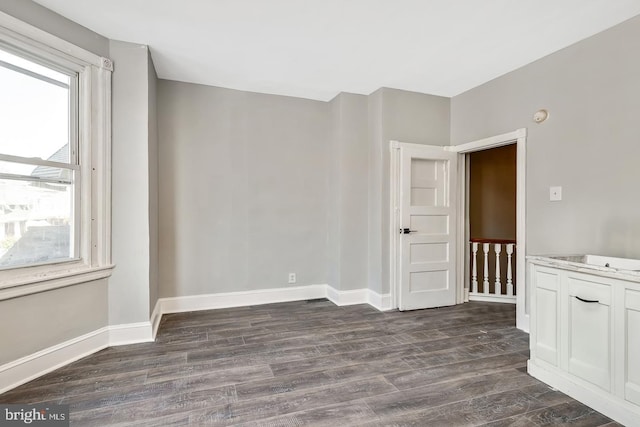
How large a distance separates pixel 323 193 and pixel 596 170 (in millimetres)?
2752

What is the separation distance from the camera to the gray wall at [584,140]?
2365mm

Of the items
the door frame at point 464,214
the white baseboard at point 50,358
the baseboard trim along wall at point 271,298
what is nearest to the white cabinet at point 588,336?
the door frame at point 464,214

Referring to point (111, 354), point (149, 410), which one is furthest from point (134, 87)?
point (149, 410)

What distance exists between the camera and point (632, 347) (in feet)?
5.68

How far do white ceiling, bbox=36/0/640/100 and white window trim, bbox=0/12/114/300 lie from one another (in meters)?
0.29

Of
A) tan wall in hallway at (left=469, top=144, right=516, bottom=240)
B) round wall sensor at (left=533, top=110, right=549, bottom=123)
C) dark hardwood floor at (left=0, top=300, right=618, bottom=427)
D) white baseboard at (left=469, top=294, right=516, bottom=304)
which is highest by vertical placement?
round wall sensor at (left=533, top=110, right=549, bottom=123)

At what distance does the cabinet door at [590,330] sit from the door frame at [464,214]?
3.81 ft

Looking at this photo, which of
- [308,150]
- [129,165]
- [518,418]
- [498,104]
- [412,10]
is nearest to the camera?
[518,418]

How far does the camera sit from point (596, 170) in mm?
2566

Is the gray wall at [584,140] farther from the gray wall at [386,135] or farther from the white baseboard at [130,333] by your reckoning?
the white baseboard at [130,333]

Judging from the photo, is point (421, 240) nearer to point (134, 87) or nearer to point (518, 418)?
point (518, 418)

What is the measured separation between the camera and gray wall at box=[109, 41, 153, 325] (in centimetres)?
273

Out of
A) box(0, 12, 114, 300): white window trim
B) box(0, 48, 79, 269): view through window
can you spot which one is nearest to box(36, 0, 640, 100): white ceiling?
box(0, 12, 114, 300): white window trim

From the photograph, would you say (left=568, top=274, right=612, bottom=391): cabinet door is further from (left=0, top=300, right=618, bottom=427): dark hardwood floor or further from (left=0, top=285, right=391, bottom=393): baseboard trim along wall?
(left=0, top=285, right=391, bottom=393): baseboard trim along wall
